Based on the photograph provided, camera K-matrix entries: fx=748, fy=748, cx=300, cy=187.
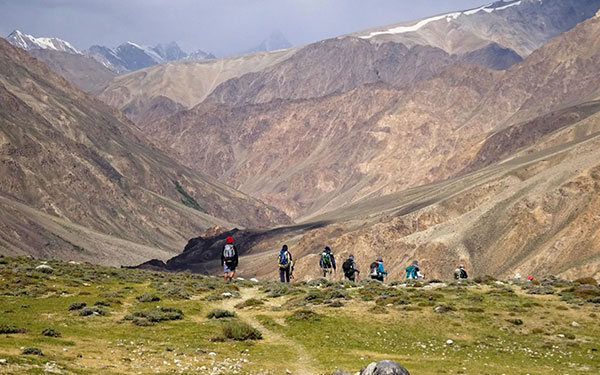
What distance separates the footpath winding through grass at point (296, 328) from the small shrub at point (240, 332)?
4cm

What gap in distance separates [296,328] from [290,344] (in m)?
2.31

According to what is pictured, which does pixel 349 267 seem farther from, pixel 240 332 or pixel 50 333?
pixel 50 333

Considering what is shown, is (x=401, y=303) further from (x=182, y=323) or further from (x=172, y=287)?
(x=172, y=287)

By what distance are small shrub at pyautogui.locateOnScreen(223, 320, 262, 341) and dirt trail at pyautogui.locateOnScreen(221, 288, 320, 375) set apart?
52cm

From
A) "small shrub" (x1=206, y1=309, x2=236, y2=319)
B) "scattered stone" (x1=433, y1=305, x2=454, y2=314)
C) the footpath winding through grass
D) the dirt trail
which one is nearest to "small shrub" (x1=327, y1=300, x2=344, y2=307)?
the footpath winding through grass

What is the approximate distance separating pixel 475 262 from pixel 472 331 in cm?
7696

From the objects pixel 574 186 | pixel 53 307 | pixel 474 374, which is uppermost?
pixel 574 186

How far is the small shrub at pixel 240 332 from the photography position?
84.4ft

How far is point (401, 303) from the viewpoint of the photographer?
104ft

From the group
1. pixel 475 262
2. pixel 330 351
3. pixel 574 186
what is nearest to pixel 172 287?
pixel 330 351

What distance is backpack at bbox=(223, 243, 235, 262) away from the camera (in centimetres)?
4038

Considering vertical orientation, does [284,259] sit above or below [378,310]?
above

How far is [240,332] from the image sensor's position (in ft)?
84.7

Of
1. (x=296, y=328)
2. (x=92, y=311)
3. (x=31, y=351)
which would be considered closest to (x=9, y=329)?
(x=31, y=351)
